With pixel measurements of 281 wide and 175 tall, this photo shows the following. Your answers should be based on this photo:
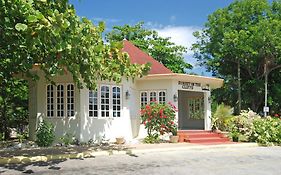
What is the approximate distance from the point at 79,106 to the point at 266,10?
28.7 metres

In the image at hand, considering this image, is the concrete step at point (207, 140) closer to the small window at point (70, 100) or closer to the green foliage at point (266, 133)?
the green foliage at point (266, 133)

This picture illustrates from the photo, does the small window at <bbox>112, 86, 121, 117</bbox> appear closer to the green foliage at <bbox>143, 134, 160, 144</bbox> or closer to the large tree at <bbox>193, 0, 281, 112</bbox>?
the green foliage at <bbox>143, 134, 160, 144</bbox>

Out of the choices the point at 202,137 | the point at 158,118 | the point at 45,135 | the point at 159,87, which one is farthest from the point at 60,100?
the point at 202,137

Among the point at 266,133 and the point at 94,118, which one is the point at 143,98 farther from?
the point at 266,133

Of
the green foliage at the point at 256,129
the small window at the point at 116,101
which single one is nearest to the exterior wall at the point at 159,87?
the small window at the point at 116,101

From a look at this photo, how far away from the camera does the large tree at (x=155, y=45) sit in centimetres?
3719

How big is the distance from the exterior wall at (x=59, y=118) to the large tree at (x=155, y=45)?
19843 mm

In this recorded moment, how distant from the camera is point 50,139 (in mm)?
15945

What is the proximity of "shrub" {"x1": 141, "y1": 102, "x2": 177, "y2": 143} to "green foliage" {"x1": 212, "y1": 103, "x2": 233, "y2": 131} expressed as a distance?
14.3 feet

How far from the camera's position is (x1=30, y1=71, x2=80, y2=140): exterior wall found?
55.3ft

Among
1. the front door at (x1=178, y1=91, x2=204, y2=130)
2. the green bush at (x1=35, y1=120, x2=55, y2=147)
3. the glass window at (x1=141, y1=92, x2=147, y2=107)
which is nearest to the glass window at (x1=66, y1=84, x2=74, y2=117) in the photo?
the green bush at (x1=35, y1=120, x2=55, y2=147)

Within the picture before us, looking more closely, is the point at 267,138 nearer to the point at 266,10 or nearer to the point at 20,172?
the point at 20,172

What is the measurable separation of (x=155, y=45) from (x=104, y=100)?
2082 centimetres

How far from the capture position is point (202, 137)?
62.5 ft
